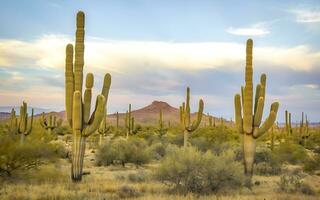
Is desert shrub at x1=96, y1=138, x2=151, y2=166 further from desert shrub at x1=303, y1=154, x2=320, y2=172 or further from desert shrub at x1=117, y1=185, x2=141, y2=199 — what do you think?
desert shrub at x1=117, y1=185, x2=141, y2=199

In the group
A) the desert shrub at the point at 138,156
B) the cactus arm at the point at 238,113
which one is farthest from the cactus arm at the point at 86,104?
the desert shrub at the point at 138,156

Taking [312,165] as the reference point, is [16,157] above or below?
above

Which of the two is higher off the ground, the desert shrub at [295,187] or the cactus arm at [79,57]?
the cactus arm at [79,57]

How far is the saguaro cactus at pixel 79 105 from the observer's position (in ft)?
52.0

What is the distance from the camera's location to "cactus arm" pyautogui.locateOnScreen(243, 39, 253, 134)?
17.2 meters

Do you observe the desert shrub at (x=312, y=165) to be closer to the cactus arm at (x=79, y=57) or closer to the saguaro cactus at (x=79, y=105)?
the saguaro cactus at (x=79, y=105)

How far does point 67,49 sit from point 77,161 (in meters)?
4.39

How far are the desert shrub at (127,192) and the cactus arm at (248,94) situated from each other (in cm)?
597

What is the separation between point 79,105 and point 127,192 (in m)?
4.35

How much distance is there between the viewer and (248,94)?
1756 centimetres

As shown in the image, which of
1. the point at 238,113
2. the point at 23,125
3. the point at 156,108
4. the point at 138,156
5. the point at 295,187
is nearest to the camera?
the point at 295,187

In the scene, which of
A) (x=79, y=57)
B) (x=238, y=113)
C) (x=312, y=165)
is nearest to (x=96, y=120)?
(x=79, y=57)

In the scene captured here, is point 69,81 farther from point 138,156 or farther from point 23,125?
point 23,125

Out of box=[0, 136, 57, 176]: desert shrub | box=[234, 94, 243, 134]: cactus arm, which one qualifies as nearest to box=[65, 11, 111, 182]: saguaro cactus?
box=[0, 136, 57, 176]: desert shrub
